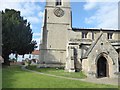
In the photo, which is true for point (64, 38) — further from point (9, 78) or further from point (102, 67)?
point (9, 78)

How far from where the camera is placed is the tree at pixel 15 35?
5059 cm

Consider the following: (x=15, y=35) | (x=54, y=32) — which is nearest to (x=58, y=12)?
(x=54, y=32)

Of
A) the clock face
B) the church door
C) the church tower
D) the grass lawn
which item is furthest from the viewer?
the clock face

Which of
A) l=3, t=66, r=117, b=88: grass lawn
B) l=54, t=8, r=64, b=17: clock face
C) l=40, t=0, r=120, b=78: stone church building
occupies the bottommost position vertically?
l=3, t=66, r=117, b=88: grass lawn

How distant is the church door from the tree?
22.4m

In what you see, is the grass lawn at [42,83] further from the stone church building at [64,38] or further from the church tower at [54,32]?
the church tower at [54,32]

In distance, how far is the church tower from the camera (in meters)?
51.1

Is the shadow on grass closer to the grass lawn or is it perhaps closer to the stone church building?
the grass lawn

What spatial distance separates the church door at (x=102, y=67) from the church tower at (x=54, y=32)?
1558cm

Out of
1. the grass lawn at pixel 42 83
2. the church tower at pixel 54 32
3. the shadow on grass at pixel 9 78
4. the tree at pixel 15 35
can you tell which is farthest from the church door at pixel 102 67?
the tree at pixel 15 35

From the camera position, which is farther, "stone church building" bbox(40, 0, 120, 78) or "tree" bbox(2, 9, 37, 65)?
"tree" bbox(2, 9, 37, 65)

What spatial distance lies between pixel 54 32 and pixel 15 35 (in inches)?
357

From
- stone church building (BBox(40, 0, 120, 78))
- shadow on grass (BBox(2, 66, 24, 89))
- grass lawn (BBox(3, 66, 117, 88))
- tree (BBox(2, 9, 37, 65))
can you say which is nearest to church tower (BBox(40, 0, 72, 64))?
stone church building (BBox(40, 0, 120, 78))

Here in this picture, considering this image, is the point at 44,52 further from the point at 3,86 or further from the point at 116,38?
the point at 3,86
